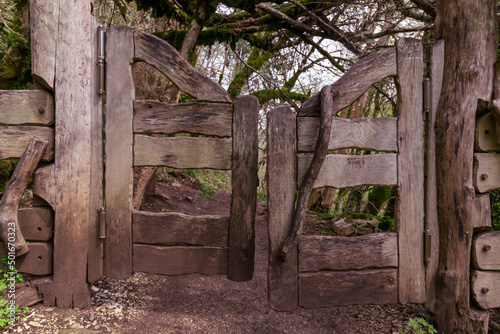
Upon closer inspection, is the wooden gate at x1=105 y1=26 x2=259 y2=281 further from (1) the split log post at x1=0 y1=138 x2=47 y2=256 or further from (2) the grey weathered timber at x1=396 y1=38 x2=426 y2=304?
(2) the grey weathered timber at x1=396 y1=38 x2=426 y2=304

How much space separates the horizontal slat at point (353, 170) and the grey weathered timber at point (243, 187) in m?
0.40

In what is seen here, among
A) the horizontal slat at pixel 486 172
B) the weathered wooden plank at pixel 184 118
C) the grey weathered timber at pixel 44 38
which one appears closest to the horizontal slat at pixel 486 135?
the horizontal slat at pixel 486 172

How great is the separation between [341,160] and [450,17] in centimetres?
145

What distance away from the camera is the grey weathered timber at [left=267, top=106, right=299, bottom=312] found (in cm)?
238

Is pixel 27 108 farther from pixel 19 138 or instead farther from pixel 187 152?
pixel 187 152

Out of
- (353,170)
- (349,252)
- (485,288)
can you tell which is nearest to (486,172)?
(485,288)

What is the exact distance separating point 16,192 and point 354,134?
Result: 2713 mm

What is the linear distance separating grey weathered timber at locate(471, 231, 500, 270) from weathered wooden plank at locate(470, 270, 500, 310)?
57 millimetres

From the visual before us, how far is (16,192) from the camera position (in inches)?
91.4

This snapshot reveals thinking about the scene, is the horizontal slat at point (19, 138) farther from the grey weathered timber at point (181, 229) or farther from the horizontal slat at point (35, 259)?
the grey weathered timber at point (181, 229)

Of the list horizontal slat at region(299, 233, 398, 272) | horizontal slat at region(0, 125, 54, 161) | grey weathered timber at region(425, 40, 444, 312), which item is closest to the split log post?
horizontal slat at region(0, 125, 54, 161)

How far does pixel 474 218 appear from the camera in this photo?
2.33 m

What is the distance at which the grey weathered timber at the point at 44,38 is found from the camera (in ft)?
7.71

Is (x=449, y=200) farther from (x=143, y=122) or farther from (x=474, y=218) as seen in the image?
(x=143, y=122)
